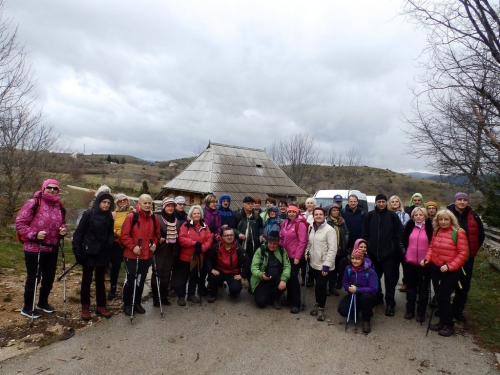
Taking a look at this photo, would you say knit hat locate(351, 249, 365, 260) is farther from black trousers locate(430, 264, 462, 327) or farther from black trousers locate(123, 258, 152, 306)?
black trousers locate(123, 258, 152, 306)

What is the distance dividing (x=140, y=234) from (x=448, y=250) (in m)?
4.78

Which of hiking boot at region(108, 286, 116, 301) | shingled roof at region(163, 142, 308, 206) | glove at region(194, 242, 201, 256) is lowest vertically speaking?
hiking boot at region(108, 286, 116, 301)

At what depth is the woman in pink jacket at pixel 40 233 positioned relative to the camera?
15.0 feet

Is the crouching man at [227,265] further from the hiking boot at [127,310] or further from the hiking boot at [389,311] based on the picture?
the hiking boot at [389,311]

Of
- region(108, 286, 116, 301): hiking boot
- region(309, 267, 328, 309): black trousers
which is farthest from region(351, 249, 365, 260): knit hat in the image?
region(108, 286, 116, 301): hiking boot

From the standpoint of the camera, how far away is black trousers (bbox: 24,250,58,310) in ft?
15.4

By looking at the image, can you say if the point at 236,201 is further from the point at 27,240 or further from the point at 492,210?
the point at 27,240

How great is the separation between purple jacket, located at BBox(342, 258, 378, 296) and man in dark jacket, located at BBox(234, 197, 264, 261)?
2.07 m

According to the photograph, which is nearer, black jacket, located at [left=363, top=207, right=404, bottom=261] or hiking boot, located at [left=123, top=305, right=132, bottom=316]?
hiking boot, located at [left=123, top=305, right=132, bottom=316]

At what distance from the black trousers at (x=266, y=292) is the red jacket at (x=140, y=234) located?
200 cm

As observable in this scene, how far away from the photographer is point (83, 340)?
13.9 feet

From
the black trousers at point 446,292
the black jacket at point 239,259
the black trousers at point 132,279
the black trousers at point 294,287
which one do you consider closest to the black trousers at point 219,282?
the black jacket at point 239,259

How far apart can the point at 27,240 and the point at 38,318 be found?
1193 millimetres

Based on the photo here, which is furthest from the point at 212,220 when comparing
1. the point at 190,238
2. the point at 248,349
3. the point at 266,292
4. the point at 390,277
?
the point at 390,277
